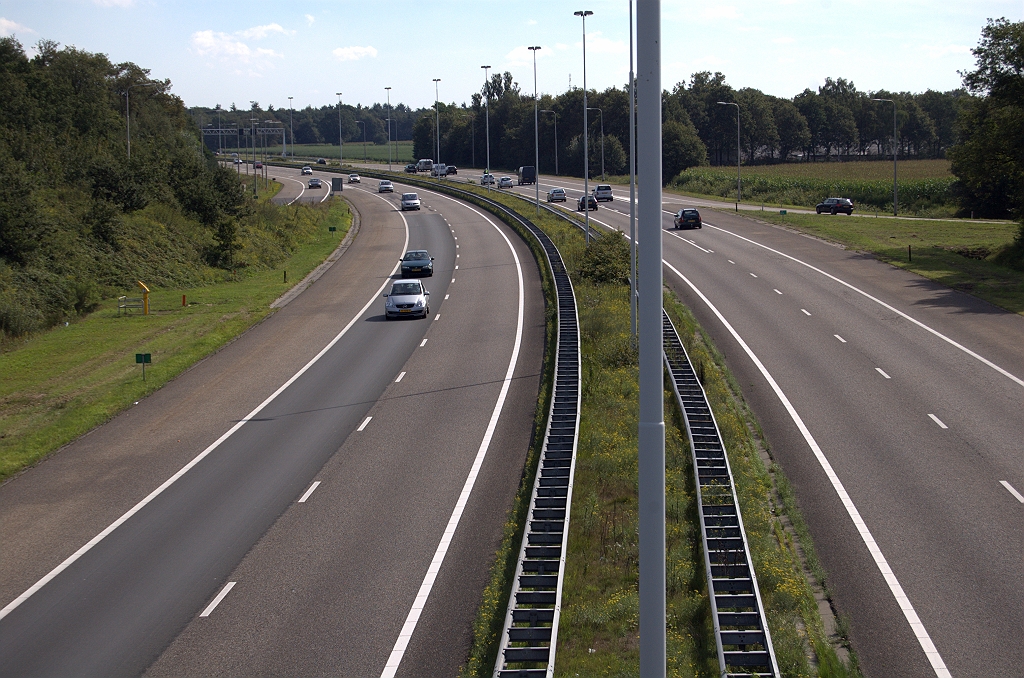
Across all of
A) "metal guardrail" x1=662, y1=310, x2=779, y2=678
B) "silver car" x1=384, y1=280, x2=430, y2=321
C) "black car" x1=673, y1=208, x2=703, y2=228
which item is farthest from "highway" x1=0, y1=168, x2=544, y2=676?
"black car" x1=673, y1=208, x2=703, y2=228

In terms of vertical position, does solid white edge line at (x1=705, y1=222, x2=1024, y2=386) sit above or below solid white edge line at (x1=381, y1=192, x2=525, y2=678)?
above

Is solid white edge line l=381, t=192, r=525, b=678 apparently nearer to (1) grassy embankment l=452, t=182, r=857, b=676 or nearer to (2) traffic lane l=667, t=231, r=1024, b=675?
(1) grassy embankment l=452, t=182, r=857, b=676

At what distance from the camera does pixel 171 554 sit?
16.5 metres

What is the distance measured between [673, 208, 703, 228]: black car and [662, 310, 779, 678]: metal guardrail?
43.9 metres

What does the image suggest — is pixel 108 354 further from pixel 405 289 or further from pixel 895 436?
pixel 895 436

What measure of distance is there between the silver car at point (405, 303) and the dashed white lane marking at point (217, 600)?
24.9 m

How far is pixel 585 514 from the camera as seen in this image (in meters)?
17.2

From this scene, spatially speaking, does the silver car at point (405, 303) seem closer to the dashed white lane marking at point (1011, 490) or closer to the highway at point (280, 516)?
the highway at point (280, 516)

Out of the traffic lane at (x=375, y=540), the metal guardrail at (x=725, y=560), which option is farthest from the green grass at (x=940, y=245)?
the traffic lane at (x=375, y=540)

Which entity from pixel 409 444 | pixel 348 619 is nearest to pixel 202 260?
pixel 409 444

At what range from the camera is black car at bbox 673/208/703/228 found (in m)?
66.4

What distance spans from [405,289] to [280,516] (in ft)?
77.2

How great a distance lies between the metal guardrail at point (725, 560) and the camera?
1123 cm

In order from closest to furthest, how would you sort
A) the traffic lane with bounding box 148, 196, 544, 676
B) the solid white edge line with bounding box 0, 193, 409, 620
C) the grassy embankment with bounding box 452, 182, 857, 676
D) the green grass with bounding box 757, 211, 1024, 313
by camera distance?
1. the grassy embankment with bounding box 452, 182, 857, 676
2. the traffic lane with bounding box 148, 196, 544, 676
3. the solid white edge line with bounding box 0, 193, 409, 620
4. the green grass with bounding box 757, 211, 1024, 313
